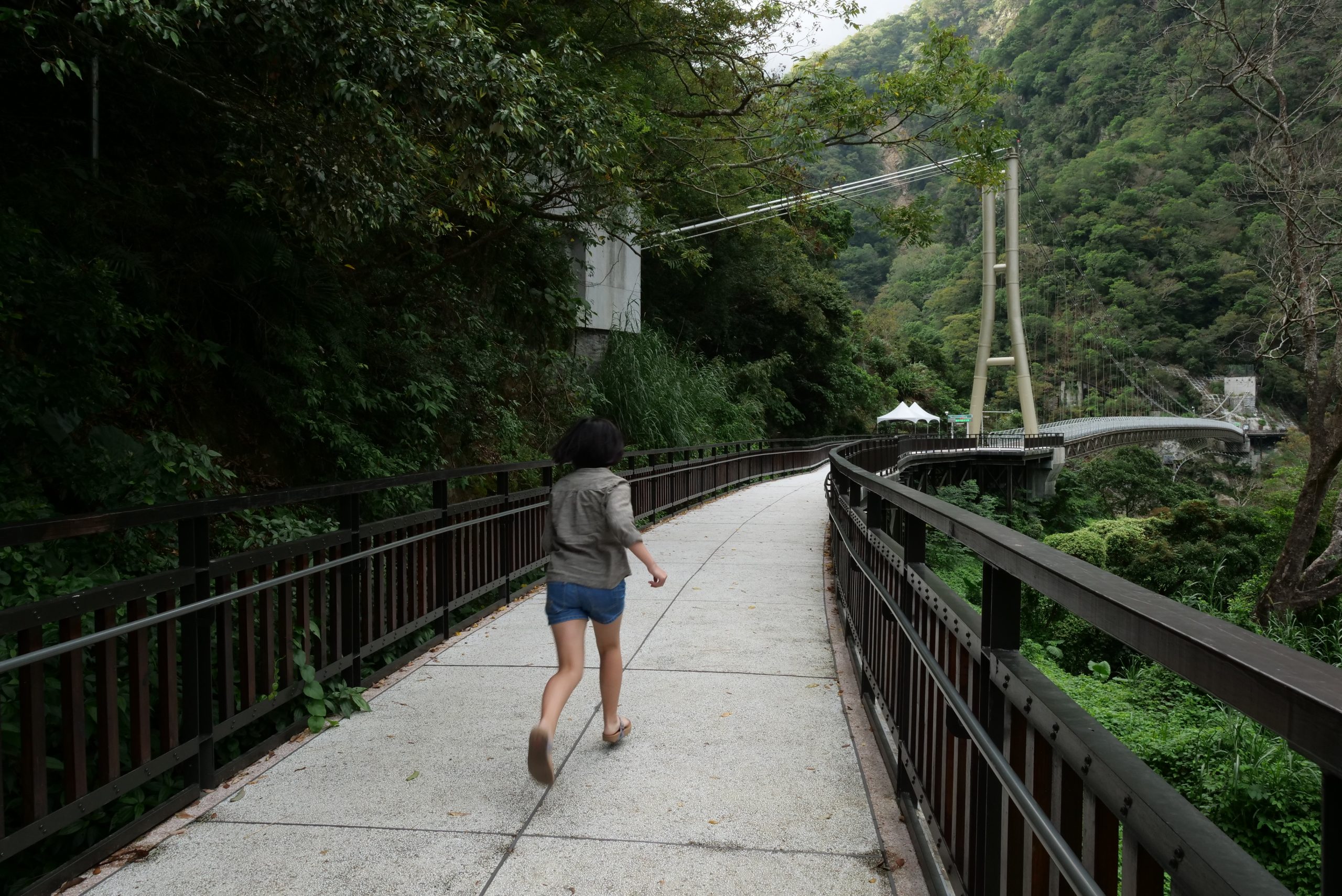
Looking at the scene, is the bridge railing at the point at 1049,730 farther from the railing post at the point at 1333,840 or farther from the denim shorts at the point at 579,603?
the denim shorts at the point at 579,603

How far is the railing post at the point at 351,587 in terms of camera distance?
496 centimetres

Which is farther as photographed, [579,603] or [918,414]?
[918,414]

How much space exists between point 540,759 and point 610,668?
82 centimetres

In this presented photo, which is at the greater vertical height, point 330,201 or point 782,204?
point 782,204

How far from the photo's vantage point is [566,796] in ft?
12.3

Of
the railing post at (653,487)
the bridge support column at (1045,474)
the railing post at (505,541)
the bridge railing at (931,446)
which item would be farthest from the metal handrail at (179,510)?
the bridge support column at (1045,474)

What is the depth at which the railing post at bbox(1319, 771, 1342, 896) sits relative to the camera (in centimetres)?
95

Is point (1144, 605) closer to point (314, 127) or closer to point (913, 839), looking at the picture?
point (913, 839)

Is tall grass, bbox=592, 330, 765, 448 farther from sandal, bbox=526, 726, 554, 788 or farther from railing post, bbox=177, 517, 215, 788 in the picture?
sandal, bbox=526, 726, 554, 788

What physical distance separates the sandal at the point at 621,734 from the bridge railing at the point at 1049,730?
1198mm

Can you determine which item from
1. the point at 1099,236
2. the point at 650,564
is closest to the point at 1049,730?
the point at 650,564

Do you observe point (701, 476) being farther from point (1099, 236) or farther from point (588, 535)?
point (1099, 236)

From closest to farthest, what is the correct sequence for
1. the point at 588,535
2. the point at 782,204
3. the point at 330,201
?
the point at 588,535 < the point at 330,201 < the point at 782,204

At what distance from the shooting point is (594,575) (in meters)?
3.98
